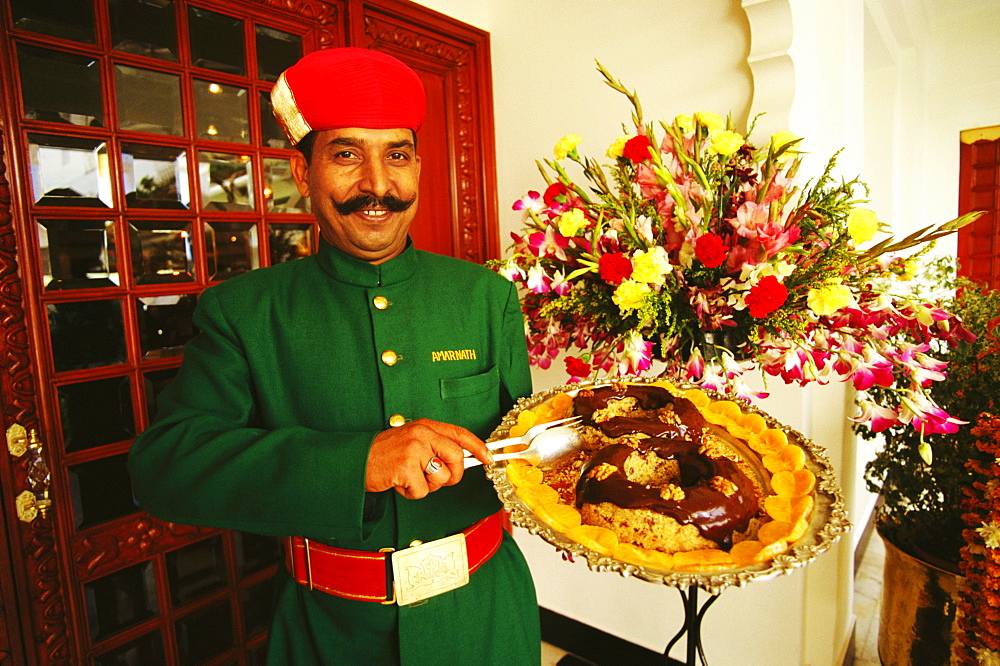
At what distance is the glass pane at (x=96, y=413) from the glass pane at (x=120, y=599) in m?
0.36

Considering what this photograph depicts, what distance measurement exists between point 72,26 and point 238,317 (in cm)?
94

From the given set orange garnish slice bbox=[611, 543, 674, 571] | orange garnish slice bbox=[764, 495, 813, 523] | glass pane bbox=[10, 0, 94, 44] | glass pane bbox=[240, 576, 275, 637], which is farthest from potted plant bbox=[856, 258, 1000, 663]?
glass pane bbox=[10, 0, 94, 44]

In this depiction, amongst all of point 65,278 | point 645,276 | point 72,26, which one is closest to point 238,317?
point 65,278

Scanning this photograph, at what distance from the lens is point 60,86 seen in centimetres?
130

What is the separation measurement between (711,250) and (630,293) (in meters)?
0.16

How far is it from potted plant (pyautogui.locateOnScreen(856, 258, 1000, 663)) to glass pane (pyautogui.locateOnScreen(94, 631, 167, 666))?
6.76 feet

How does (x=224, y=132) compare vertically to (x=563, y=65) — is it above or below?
below

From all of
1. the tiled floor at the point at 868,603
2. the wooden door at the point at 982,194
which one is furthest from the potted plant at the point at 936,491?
the wooden door at the point at 982,194

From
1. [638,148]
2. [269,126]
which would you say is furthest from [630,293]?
[269,126]

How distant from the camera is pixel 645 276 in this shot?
40.6 inches

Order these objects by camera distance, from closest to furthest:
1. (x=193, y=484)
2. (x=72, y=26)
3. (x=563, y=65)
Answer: (x=193, y=484) → (x=72, y=26) → (x=563, y=65)

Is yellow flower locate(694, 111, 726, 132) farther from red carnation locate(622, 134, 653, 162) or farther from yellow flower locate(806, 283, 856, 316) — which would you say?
yellow flower locate(806, 283, 856, 316)

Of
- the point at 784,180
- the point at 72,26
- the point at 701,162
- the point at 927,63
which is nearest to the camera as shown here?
the point at 784,180

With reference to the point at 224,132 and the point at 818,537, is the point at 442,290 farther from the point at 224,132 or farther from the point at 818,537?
the point at 224,132
